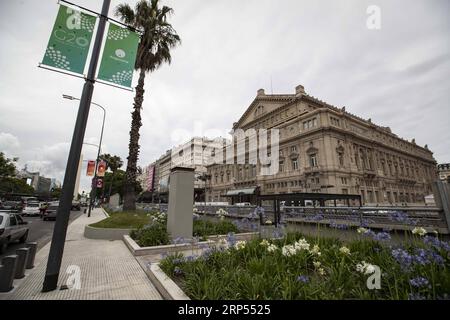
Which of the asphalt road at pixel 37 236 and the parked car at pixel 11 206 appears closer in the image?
the asphalt road at pixel 37 236

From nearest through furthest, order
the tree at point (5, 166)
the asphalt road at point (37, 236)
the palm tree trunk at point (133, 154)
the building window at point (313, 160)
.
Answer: the asphalt road at point (37, 236)
the palm tree trunk at point (133, 154)
the tree at point (5, 166)
the building window at point (313, 160)

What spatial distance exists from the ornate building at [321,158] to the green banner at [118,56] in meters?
31.5

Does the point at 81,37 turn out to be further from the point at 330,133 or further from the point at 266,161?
the point at 266,161

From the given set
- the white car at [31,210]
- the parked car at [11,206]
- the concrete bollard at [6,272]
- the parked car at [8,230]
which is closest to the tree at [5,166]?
the parked car at [11,206]

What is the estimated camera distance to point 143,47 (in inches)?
701

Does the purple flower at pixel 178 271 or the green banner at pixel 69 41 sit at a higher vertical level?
the green banner at pixel 69 41

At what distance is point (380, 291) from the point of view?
10.6ft

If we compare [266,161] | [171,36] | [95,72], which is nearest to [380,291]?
[95,72]

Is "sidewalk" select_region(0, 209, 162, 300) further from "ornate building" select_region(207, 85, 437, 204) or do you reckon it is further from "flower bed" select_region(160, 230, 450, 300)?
"ornate building" select_region(207, 85, 437, 204)

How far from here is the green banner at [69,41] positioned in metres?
4.52

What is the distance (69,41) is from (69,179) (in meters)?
3.08

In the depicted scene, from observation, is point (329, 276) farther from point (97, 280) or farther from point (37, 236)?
point (37, 236)

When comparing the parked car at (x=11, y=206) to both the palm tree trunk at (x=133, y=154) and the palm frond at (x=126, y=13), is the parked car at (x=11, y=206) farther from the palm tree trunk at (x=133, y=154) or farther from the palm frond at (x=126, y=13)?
the palm frond at (x=126, y=13)

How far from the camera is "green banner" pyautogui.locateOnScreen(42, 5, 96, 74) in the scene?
4.52 m
